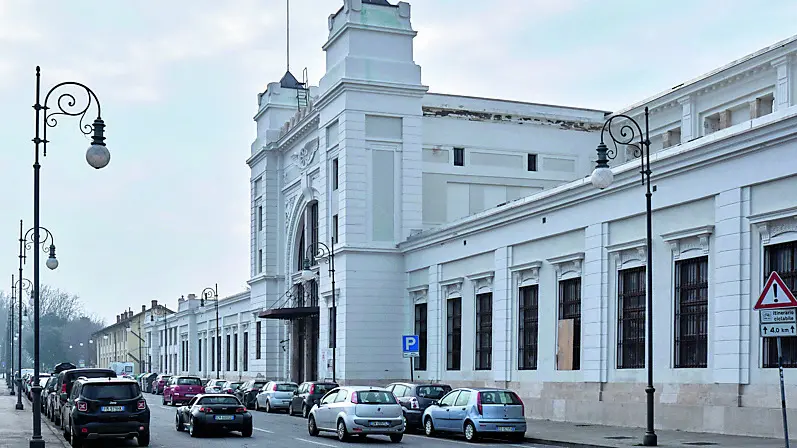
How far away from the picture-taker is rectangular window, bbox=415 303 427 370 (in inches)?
2034

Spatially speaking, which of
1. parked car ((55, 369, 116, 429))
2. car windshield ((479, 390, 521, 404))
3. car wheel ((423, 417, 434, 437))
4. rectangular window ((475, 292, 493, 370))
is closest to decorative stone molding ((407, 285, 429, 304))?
rectangular window ((475, 292, 493, 370))

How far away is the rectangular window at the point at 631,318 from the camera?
34031 millimetres

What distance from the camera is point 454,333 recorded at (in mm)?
48500

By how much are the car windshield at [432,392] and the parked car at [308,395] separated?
8.59 metres

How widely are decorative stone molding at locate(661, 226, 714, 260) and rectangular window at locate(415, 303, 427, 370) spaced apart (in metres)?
20.9

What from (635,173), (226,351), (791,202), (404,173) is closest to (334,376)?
(404,173)

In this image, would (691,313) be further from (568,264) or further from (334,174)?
(334,174)

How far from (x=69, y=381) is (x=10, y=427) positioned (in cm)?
228

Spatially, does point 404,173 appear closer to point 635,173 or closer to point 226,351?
point 635,173

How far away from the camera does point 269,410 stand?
50.6 m

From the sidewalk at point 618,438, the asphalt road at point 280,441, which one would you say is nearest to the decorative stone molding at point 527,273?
the sidewalk at point 618,438

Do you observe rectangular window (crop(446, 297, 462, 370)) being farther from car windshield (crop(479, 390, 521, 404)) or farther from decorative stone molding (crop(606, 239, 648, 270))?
car windshield (crop(479, 390, 521, 404))

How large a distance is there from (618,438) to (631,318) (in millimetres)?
6894

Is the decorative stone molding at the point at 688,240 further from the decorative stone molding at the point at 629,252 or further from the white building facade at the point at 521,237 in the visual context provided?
the decorative stone molding at the point at 629,252
